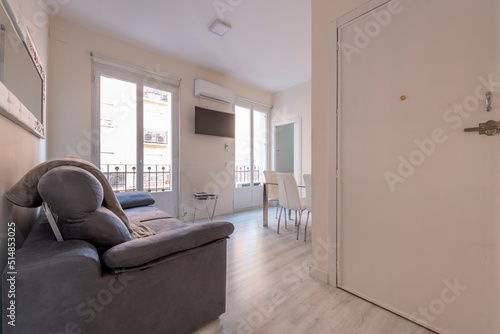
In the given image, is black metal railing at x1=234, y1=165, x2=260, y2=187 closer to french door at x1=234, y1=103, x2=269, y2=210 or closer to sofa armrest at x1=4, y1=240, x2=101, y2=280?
french door at x1=234, y1=103, x2=269, y2=210

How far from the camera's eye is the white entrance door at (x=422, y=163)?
1.12m

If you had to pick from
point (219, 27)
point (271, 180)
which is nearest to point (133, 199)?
point (271, 180)

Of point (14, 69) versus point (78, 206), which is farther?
point (14, 69)

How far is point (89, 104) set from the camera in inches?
111

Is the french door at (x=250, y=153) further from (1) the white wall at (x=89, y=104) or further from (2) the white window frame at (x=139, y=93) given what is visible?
(2) the white window frame at (x=139, y=93)

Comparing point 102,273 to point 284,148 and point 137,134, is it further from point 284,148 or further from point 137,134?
point 284,148

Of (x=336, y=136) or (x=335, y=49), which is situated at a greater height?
(x=335, y=49)

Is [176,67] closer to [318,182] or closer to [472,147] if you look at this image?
[318,182]

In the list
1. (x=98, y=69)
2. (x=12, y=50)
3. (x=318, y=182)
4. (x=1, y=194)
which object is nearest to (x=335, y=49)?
(x=318, y=182)

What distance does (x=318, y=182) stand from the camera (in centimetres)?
187

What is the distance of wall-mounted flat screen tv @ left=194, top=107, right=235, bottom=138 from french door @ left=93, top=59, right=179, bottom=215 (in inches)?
15.8

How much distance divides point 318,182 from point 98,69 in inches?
133

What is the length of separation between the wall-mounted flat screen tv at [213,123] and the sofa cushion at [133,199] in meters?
1.61

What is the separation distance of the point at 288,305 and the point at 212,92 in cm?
360
